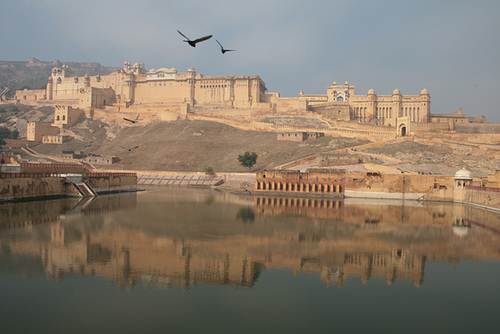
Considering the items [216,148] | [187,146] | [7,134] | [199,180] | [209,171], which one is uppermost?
[7,134]

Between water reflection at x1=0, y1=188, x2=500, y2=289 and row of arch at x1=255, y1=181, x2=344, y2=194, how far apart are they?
36.2 feet

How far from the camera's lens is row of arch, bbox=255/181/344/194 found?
4278 centimetres

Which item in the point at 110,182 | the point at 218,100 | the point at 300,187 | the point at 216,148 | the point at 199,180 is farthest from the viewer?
the point at 218,100

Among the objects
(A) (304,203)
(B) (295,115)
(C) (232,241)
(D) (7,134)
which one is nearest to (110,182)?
(A) (304,203)

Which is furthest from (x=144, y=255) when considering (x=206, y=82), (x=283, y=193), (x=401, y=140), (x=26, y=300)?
(x=206, y=82)

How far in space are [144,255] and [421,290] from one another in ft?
31.8

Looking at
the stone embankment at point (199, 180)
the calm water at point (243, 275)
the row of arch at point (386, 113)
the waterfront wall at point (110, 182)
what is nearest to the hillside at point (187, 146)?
the stone embankment at point (199, 180)

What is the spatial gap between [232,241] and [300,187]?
26.4 m

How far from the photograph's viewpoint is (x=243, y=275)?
46.1 ft

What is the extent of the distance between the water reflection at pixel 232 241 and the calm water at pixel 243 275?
0.07 meters

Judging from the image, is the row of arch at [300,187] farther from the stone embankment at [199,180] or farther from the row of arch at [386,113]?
the row of arch at [386,113]

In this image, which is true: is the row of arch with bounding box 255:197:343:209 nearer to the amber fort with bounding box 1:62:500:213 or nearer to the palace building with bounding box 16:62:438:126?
the amber fort with bounding box 1:62:500:213

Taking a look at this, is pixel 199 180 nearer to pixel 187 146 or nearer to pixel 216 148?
pixel 216 148

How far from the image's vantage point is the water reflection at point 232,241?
14461 millimetres
